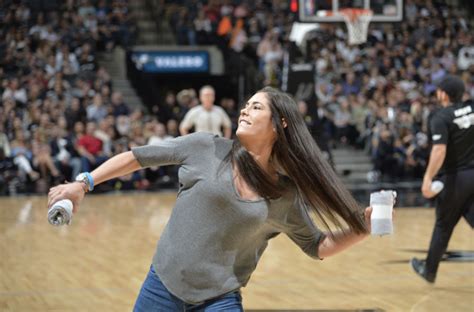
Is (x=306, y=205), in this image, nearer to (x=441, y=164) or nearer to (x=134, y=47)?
(x=441, y=164)

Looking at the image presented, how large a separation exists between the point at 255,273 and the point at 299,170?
5.00 metres

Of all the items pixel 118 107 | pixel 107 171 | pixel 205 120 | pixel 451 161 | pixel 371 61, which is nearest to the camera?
pixel 107 171

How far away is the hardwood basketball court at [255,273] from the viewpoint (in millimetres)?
7090

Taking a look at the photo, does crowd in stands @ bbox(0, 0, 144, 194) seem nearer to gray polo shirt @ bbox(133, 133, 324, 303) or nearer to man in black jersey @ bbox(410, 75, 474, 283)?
man in black jersey @ bbox(410, 75, 474, 283)

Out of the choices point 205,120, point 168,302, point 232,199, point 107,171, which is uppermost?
point 107,171

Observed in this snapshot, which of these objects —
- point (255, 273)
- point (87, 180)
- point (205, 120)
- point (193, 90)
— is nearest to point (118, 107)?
point (193, 90)

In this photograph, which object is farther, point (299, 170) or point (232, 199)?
point (299, 170)

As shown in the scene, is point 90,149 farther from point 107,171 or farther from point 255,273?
point 107,171

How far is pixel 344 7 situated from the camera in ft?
57.9

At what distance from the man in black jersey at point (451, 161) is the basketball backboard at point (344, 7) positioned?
31.4ft

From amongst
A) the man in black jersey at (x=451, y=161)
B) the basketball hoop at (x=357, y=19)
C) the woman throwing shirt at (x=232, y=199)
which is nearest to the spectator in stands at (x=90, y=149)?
the basketball hoop at (x=357, y=19)

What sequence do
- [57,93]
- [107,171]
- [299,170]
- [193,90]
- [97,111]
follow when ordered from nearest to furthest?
[107,171] → [299,170] → [97,111] → [57,93] → [193,90]

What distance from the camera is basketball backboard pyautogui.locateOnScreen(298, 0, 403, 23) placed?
56.0 ft

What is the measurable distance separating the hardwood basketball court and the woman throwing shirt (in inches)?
127
